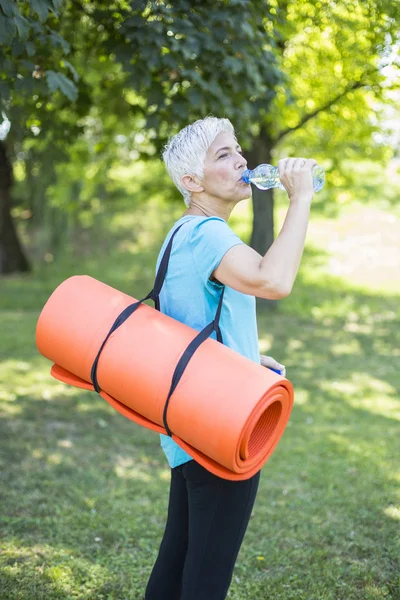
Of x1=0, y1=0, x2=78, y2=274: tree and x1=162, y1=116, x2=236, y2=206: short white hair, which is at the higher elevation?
x1=0, y1=0, x2=78, y2=274: tree

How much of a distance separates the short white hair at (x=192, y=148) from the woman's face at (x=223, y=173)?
0.02 meters

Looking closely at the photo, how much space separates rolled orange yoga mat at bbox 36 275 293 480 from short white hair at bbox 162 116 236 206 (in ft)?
1.47

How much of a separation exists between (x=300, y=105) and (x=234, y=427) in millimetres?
8720

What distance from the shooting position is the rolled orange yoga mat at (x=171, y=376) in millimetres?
1781

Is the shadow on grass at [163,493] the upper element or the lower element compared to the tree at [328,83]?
lower

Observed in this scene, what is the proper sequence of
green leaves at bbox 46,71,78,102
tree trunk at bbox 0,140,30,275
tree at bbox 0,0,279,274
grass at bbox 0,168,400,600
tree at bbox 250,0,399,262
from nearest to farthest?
grass at bbox 0,168,400,600 < green leaves at bbox 46,71,78,102 < tree at bbox 0,0,279,274 < tree at bbox 250,0,399,262 < tree trunk at bbox 0,140,30,275

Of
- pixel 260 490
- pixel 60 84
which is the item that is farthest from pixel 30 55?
pixel 260 490

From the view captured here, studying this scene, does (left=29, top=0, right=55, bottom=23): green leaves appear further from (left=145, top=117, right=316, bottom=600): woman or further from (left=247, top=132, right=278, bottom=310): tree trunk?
(left=247, top=132, right=278, bottom=310): tree trunk

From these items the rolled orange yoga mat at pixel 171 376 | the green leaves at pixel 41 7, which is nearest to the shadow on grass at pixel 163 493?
the rolled orange yoga mat at pixel 171 376

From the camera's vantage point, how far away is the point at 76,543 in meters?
3.54

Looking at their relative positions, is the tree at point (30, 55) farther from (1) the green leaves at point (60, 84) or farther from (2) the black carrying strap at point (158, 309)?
(2) the black carrying strap at point (158, 309)

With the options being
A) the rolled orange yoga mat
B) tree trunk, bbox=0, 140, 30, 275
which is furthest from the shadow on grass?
tree trunk, bbox=0, 140, 30, 275

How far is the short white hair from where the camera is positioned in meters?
2.06

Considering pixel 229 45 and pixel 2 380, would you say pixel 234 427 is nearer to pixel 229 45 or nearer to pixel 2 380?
pixel 229 45
